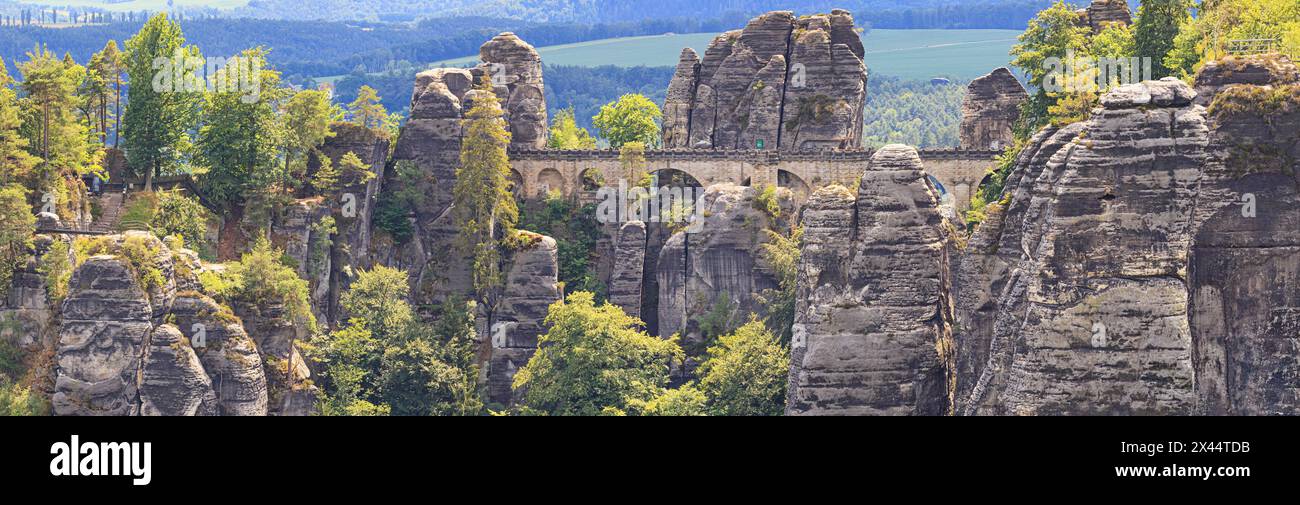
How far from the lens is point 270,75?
10231 centimetres

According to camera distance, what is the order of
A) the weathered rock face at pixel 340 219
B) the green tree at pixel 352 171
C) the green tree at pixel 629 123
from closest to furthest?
the weathered rock face at pixel 340 219
the green tree at pixel 352 171
the green tree at pixel 629 123

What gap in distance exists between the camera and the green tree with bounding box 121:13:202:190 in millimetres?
101750

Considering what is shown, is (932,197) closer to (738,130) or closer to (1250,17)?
(1250,17)

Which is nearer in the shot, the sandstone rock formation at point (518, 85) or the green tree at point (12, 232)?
the green tree at point (12, 232)

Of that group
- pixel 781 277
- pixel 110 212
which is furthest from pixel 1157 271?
pixel 110 212

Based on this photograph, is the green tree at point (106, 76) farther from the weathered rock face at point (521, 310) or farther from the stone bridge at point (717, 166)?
the weathered rock face at point (521, 310)

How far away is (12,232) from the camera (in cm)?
9075

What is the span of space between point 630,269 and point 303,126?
1384cm

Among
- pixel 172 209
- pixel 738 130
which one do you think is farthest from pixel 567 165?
pixel 172 209

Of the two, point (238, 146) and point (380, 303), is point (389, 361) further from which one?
point (238, 146)

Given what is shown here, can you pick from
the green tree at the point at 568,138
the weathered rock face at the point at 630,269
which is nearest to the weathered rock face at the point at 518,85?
the green tree at the point at 568,138

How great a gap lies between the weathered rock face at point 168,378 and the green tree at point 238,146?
52.9ft

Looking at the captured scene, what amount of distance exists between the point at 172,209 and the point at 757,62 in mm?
29636

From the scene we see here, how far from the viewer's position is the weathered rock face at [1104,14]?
111 metres
